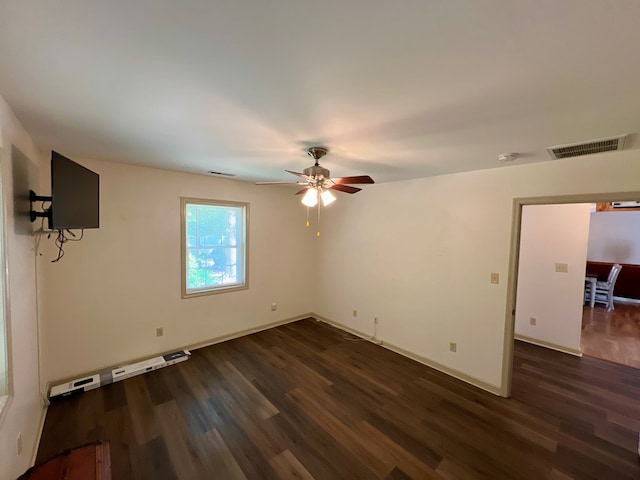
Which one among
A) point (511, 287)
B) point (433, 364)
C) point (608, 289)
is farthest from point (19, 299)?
point (608, 289)

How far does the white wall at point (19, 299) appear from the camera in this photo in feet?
5.23

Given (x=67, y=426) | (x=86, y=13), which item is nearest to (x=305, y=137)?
(x=86, y=13)

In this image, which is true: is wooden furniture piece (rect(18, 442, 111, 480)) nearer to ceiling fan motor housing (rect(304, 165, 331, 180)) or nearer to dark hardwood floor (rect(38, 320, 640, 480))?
dark hardwood floor (rect(38, 320, 640, 480))

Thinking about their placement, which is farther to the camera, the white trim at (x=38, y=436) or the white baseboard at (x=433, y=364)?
the white baseboard at (x=433, y=364)

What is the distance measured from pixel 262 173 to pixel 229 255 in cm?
158

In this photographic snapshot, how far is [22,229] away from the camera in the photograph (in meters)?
1.98

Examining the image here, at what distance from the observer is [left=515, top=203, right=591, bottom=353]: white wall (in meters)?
3.89

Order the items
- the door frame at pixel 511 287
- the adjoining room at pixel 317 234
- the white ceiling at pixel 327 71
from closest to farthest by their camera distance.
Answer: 1. the white ceiling at pixel 327 71
2. the adjoining room at pixel 317 234
3. the door frame at pixel 511 287

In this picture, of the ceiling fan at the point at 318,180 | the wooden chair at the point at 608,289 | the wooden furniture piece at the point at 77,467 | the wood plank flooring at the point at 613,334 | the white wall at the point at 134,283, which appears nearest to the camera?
the wooden furniture piece at the point at 77,467

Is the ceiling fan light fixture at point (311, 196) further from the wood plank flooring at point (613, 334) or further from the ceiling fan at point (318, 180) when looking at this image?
the wood plank flooring at point (613, 334)

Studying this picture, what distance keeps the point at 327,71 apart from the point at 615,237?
33.1 feet

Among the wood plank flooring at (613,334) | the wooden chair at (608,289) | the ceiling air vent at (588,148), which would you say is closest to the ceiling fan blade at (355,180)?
the ceiling air vent at (588,148)

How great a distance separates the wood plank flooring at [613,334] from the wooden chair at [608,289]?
21 centimetres

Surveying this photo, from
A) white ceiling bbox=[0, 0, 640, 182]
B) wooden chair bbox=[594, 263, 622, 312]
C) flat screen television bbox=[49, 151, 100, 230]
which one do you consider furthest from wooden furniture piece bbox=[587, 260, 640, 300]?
flat screen television bbox=[49, 151, 100, 230]
